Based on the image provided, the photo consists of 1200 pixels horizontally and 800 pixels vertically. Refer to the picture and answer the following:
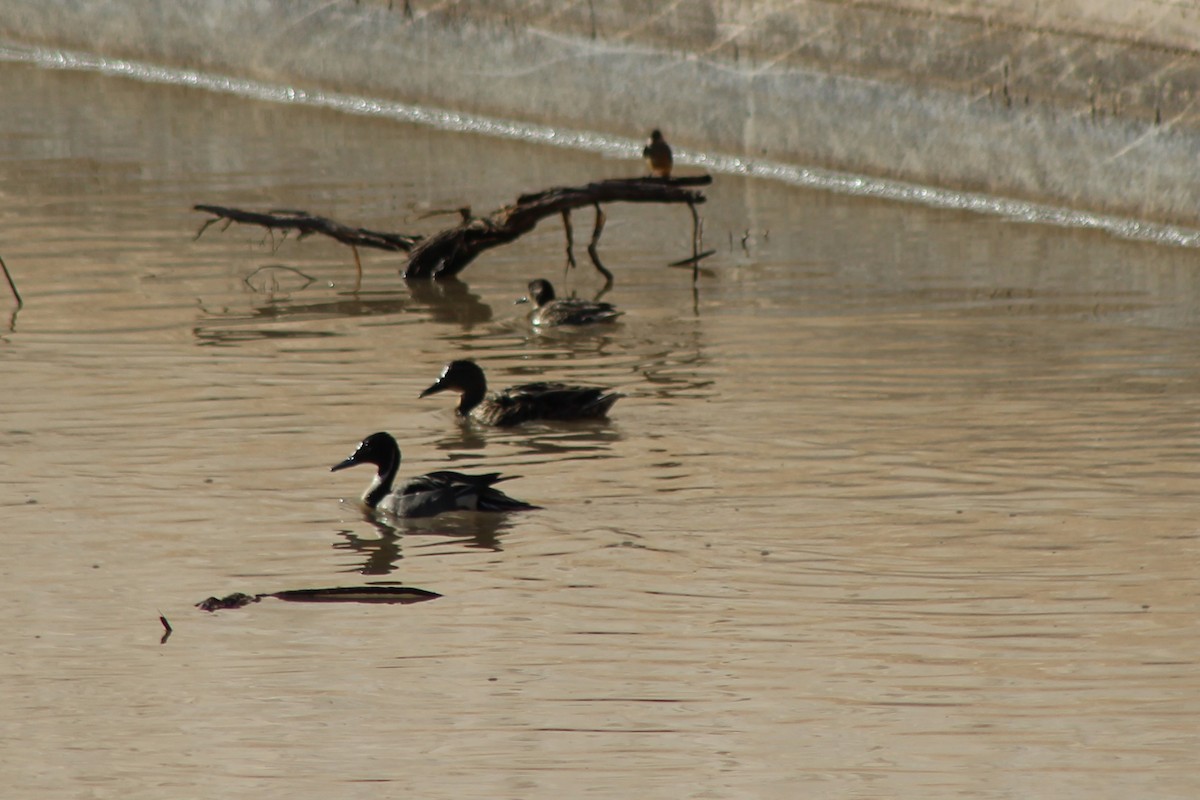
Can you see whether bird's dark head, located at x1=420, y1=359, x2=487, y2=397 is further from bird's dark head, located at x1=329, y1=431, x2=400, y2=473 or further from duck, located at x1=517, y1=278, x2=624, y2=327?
duck, located at x1=517, y1=278, x2=624, y2=327

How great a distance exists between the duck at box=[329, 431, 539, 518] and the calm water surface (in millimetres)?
111

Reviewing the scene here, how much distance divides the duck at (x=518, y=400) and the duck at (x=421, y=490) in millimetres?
1350

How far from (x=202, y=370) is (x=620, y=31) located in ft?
31.7

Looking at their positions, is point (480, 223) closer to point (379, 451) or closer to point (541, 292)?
point (541, 292)

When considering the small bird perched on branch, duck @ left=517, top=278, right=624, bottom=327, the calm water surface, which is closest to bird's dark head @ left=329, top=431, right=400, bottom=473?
the calm water surface

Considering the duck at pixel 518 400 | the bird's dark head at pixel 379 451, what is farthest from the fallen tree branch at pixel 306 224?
the bird's dark head at pixel 379 451

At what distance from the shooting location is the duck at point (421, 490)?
1093 cm

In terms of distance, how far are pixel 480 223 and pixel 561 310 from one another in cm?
210

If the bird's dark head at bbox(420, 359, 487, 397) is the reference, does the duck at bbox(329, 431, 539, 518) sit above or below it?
below

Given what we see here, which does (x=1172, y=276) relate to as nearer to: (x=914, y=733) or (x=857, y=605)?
(x=857, y=605)

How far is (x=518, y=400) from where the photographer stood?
12961 millimetres

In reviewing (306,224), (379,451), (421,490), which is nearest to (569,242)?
(306,224)

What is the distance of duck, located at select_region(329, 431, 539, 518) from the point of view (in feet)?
35.9

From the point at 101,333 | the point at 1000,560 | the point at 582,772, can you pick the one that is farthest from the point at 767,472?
the point at 101,333
